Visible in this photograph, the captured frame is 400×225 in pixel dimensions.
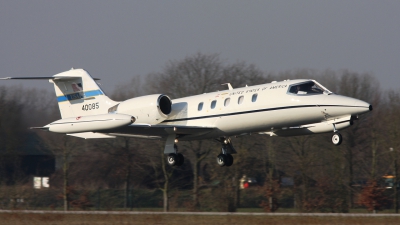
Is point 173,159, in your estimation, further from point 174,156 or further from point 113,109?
point 113,109

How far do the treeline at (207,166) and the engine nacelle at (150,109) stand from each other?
9.61 meters

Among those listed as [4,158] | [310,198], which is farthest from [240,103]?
[4,158]

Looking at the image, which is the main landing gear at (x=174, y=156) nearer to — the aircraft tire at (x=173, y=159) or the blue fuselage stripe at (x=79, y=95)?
the aircraft tire at (x=173, y=159)

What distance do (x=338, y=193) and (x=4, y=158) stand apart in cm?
2043

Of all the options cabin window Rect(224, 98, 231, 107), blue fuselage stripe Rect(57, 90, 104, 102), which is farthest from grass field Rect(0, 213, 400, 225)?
blue fuselage stripe Rect(57, 90, 104, 102)

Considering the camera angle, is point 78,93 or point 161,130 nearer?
point 161,130

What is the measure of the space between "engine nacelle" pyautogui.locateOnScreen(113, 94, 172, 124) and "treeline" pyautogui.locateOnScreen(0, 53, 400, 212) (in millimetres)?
9609

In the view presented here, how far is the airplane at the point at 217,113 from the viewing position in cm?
2048

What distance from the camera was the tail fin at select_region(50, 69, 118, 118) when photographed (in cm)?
2562

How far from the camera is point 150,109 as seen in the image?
23.3 meters

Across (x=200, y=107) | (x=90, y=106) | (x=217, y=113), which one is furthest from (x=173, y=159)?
(x=90, y=106)

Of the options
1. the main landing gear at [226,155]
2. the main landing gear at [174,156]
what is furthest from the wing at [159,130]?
the main landing gear at [226,155]

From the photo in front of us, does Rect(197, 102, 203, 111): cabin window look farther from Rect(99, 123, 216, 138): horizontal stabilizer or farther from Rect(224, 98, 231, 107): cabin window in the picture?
Rect(224, 98, 231, 107): cabin window

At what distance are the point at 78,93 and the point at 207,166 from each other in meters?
15.9
